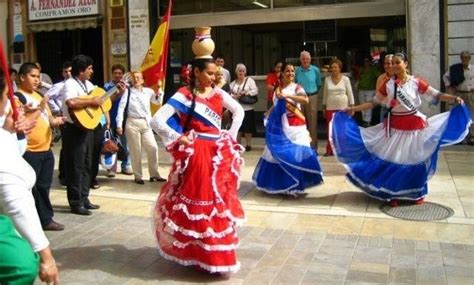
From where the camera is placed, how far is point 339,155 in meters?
6.43

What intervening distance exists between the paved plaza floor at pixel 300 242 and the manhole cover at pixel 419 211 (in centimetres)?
11

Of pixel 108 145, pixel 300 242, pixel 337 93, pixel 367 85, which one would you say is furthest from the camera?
pixel 367 85

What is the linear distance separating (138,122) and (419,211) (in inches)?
153

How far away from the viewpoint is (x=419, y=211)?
607 cm

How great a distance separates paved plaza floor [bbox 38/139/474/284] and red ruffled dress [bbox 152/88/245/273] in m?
0.22

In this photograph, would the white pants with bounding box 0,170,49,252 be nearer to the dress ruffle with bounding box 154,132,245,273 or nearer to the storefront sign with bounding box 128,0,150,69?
the dress ruffle with bounding box 154,132,245,273

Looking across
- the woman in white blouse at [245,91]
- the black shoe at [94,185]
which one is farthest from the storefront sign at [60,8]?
the black shoe at [94,185]

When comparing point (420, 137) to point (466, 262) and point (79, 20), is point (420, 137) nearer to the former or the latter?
point (466, 262)

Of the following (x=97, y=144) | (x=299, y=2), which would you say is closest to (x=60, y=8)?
(x=299, y=2)

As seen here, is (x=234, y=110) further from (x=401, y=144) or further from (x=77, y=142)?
(x=401, y=144)

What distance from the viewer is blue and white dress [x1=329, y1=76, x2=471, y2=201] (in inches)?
241

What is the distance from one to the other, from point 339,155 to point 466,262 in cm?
218

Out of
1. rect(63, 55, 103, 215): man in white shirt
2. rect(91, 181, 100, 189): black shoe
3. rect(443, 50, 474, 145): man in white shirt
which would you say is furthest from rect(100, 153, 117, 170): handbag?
rect(443, 50, 474, 145): man in white shirt

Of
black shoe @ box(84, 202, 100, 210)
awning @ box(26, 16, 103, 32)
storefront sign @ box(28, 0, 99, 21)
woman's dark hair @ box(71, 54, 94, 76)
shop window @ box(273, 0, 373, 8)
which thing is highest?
storefront sign @ box(28, 0, 99, 21)
